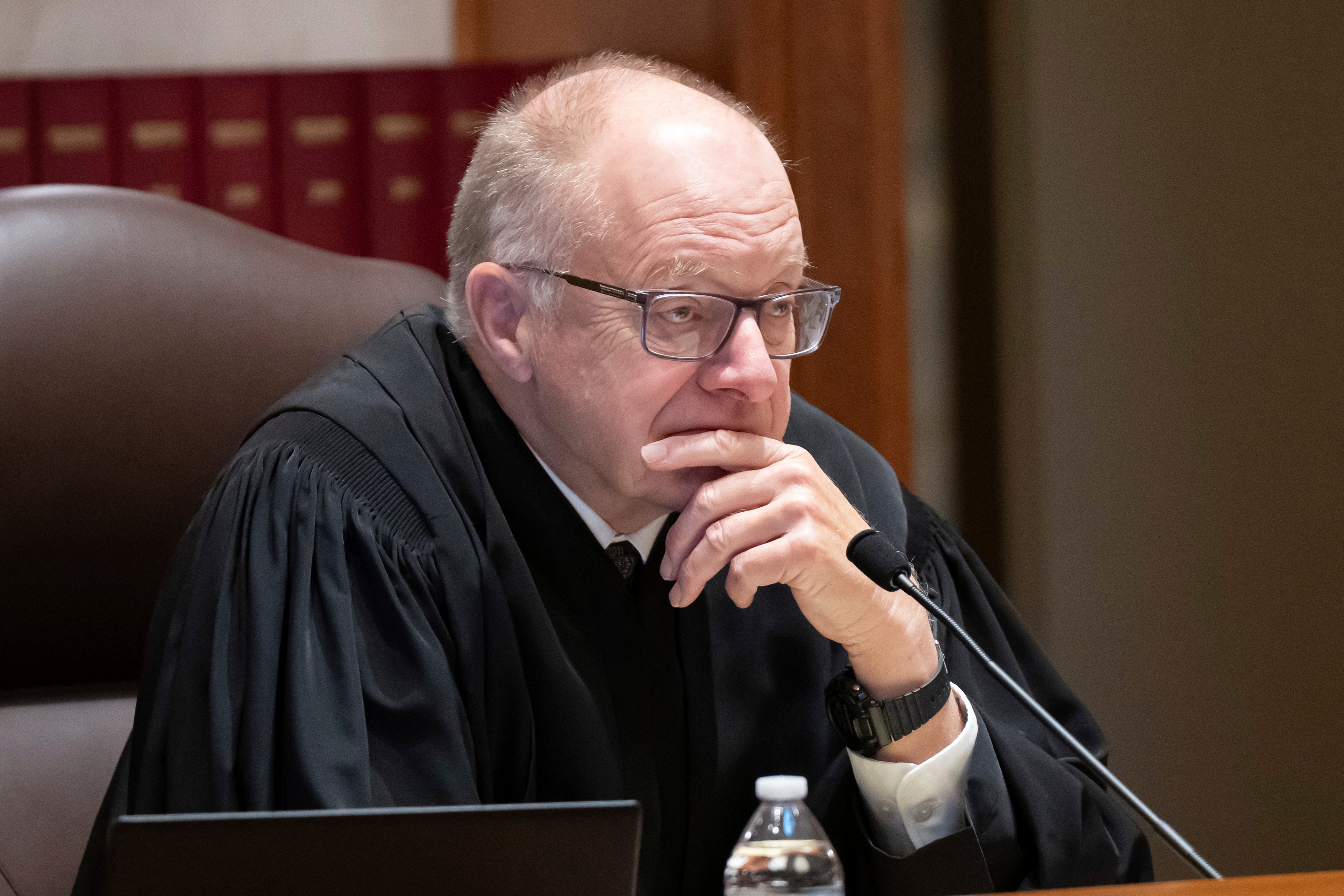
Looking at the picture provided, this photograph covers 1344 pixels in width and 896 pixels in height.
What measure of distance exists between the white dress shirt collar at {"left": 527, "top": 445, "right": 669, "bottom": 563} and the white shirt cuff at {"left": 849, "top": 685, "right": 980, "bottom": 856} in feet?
0.94

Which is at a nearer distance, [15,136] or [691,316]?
[691,316]

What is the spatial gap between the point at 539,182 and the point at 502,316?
0.13 meters

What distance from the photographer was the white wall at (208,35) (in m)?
2.98

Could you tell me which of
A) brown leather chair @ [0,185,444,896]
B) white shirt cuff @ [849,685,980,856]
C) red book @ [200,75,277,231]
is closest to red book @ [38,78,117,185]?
red book @ [200,75,277,231]

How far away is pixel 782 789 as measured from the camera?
0.75 m

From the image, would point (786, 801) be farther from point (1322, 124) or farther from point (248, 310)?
point (1322, 124)

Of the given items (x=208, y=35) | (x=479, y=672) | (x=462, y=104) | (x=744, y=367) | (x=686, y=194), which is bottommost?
(x=479, y=672)

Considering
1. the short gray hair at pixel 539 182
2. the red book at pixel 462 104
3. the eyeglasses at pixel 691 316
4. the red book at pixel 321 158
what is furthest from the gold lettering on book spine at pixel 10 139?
the eyeglasses at pixel 691 316

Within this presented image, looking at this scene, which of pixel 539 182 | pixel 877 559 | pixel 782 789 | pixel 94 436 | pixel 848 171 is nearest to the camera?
pixel 782 789

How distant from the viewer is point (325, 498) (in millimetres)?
1026

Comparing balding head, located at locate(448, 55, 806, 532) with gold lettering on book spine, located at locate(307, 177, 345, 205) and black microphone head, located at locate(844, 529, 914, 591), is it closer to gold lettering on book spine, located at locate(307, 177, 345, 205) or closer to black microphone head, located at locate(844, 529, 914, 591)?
black microphone head, located at locate(844, 529, 914, 591)

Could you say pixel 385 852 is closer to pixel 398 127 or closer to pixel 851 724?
pixel 851 724

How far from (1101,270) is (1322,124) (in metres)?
0.47

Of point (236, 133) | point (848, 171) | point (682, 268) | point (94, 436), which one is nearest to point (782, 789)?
point (682, 268)
